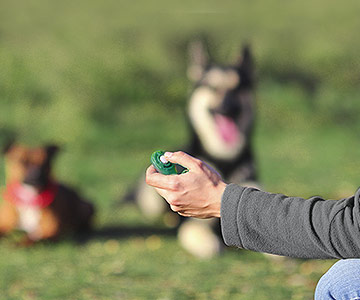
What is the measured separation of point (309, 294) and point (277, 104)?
6938 mm

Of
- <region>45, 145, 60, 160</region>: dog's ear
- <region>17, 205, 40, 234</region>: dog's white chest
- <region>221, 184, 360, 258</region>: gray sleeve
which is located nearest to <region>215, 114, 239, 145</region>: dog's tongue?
<region>45, 145, 60, 160</region>: dog's ear

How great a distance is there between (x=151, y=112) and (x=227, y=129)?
5522mm

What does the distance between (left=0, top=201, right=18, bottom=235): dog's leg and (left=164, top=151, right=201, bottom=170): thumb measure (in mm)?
3142

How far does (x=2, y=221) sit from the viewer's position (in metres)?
5.24

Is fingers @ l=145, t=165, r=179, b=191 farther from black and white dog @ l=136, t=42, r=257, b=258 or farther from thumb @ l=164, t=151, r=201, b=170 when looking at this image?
black and white dog @ l=136, t=42, r=257, b=258

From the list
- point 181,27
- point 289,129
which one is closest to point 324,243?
point 289,129

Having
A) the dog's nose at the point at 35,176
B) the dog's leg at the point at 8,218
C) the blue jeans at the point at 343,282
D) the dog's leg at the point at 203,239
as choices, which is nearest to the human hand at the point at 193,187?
the blue jeans at the point at 343,282


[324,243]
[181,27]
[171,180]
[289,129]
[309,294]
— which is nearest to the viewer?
[324,243]

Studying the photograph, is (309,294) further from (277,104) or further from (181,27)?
(181,27)

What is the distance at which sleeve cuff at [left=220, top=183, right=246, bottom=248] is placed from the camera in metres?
2.13

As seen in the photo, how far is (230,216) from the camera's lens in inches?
84.0

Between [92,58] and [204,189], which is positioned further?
[92,58]

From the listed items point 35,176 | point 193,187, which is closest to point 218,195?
point 193,187

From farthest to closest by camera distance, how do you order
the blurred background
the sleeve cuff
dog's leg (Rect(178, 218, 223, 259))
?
1. dog's leg (Rect(178, 218, 223, 259))
2. the blurred background
3. the sleeve cuff
